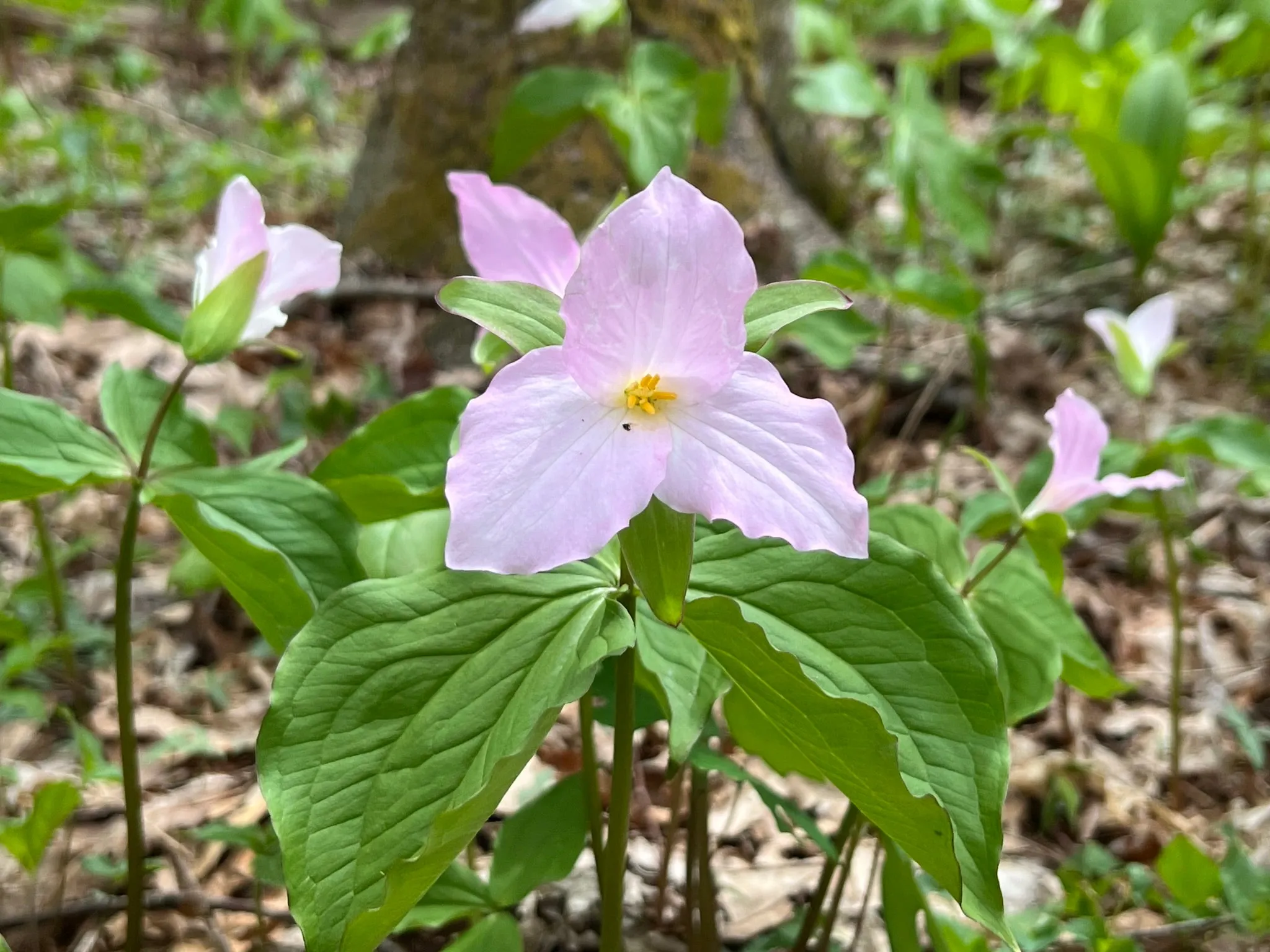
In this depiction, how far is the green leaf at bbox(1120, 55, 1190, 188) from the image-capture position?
2.16m

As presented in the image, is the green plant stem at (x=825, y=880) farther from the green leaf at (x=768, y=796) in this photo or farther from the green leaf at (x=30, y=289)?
the green leaf at (x=30, y=289)

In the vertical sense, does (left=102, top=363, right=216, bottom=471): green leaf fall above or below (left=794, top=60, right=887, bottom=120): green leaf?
below

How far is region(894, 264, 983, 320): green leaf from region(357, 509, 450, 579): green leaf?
1178mm

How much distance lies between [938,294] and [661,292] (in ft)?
4.33

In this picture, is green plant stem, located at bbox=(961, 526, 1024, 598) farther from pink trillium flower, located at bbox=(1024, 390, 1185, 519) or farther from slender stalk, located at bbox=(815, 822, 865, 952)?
slender stalk, located at bbox=(815, 822, 865, 952)

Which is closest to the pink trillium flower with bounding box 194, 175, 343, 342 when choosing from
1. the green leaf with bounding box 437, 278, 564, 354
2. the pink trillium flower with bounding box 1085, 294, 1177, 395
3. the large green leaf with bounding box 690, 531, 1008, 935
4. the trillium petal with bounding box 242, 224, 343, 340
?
the trillium petal with bounding box 242, 224, 343, 340

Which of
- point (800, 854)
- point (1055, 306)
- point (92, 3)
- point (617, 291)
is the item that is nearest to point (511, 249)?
point (617, 291)

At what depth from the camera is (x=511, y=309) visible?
740 millimetres

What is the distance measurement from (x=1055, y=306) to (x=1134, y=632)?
4.14ft

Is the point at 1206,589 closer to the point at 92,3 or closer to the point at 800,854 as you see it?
the point at 800,854

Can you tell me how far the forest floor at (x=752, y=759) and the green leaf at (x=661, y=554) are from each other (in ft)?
1.26

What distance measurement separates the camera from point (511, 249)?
86 centimetres

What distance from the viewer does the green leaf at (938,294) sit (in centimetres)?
179

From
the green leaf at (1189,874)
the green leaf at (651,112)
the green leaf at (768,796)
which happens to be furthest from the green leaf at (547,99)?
the green leaf at (1189,874)
